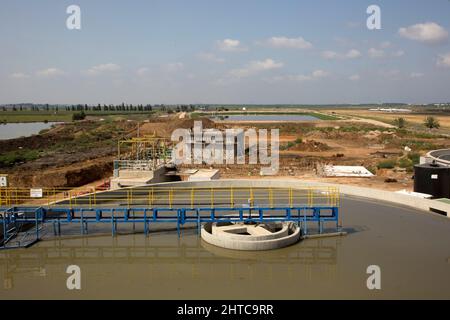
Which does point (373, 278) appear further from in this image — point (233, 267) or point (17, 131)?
point (17, 131)

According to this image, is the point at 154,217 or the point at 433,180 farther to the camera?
the point at 433,180

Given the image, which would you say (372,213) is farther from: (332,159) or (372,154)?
(372,154)

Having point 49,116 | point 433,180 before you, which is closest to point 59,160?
point 433,180

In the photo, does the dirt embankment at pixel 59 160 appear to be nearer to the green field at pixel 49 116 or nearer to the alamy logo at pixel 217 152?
the alamy logo at pixel 217 152

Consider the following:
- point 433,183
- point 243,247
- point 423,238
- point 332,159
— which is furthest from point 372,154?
point 243,247

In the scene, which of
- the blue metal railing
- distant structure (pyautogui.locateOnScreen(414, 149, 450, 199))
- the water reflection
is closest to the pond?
the blue metal railing

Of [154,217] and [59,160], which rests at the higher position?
[154,217]
